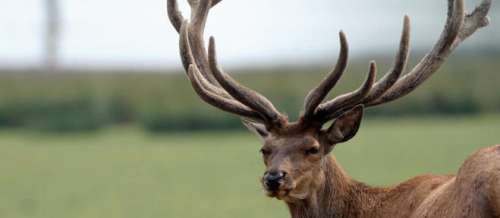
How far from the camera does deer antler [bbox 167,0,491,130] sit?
862cm

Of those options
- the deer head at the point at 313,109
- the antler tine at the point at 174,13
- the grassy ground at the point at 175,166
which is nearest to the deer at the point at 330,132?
the deer head at the point at 313,109

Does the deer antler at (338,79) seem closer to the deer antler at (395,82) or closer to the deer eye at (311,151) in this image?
the deer antler at (395,82)

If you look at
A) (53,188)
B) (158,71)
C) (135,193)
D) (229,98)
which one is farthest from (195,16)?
(158,71)

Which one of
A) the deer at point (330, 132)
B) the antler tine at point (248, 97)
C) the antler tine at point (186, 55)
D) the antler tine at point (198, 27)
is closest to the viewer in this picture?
the deer at point (330, 132)

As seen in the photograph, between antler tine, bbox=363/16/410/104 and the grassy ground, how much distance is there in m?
9.53

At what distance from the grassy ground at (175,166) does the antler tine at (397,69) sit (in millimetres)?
9530

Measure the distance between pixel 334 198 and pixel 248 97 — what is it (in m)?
1.02

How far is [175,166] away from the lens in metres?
29.1

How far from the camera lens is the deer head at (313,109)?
27.9 feet

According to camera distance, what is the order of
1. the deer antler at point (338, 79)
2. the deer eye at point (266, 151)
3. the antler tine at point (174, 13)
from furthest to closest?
the antler tine at point (174, 13) → the deer eye at point (266, 151) → the deer antler at point (338, 79)

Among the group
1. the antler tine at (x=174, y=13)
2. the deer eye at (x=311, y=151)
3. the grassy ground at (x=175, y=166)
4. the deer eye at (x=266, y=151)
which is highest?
the antler tine at (x=174, y=13)

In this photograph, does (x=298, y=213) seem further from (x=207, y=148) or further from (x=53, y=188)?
(x=207, y=148)

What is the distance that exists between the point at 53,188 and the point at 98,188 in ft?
3.03

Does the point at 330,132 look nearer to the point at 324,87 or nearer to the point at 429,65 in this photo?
the point at 324,87
